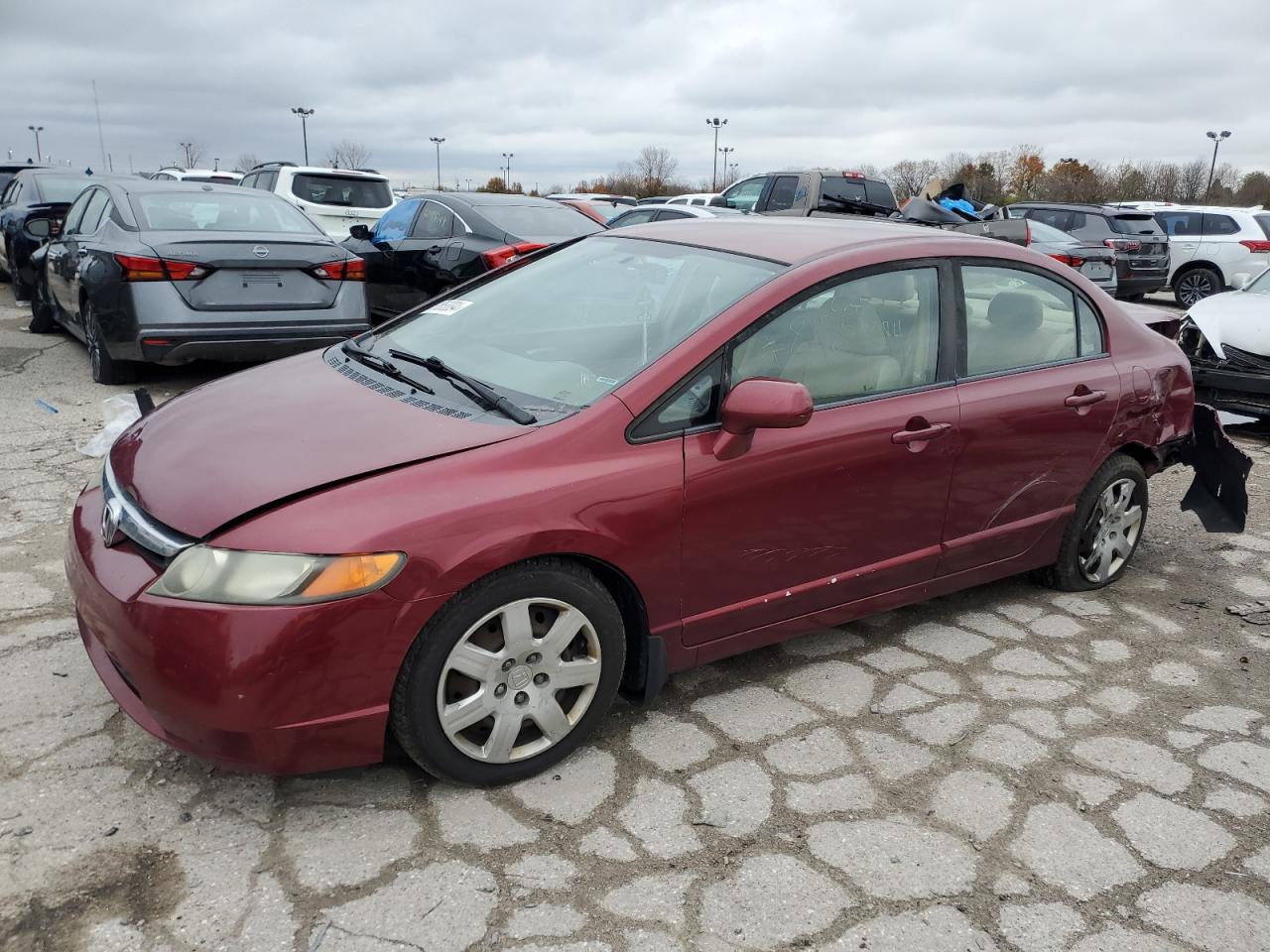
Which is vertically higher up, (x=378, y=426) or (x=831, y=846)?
(x=378, y=426)

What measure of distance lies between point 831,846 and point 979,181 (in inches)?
2223

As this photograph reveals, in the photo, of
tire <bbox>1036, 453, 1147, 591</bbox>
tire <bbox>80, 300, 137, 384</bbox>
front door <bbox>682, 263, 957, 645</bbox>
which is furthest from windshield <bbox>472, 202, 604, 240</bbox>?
front door <bbox>682, 263, 957, 645</bbox>

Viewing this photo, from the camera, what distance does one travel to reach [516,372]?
3160mm

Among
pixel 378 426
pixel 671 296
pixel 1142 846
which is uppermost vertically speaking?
pixel 671 296

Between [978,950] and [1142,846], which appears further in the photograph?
[1142,846]

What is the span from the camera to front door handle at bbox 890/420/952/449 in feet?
10.9

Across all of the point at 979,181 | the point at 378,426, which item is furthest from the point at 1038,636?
the point at 979,181

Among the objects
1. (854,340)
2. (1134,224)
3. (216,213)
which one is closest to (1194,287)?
(1134,224)

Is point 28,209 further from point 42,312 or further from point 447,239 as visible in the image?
point 447,239

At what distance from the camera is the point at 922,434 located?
3.37m

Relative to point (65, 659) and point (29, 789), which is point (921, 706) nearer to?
point (29, 789)

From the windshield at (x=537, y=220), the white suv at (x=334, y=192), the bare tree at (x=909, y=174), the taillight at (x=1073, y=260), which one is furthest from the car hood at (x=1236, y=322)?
the bare tree at (x=909, y=174)

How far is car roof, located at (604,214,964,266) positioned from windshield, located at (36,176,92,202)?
10613 millimetres

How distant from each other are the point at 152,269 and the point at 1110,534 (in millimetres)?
5833
